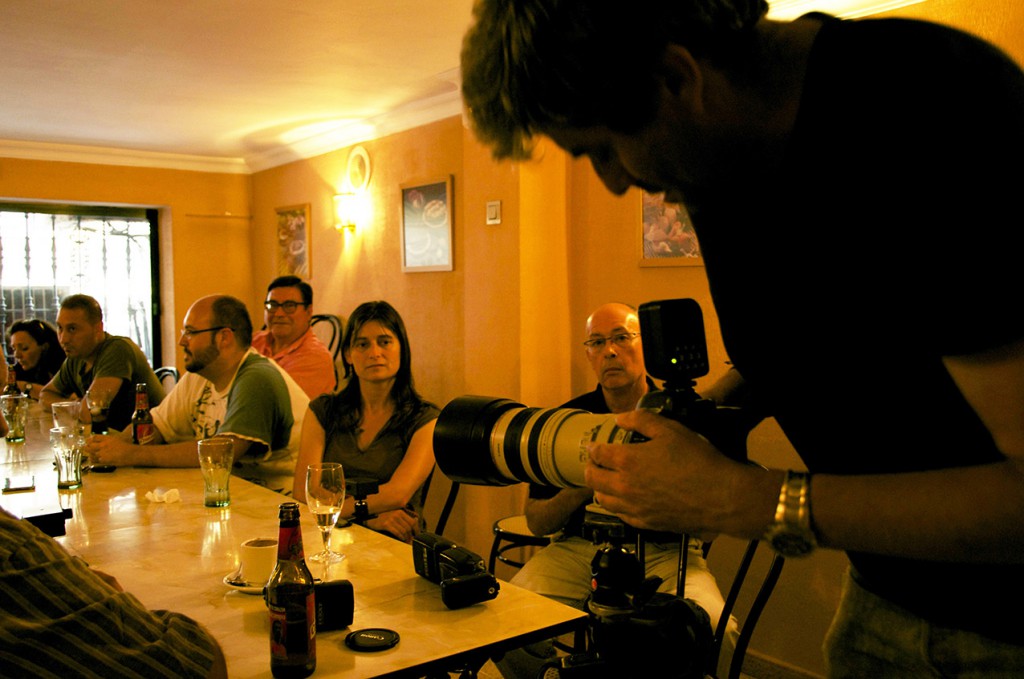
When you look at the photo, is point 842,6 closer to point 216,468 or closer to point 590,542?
point 590,542

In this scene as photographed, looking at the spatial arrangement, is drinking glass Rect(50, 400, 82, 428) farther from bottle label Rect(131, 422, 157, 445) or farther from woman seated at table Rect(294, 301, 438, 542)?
woman seated at table Rect(294, 301, 438, 542)

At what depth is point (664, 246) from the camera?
3.45 meters

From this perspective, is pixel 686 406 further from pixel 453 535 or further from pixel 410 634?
pixel 453 535

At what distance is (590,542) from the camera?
2176 mm

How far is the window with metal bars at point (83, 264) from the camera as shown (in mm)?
6457

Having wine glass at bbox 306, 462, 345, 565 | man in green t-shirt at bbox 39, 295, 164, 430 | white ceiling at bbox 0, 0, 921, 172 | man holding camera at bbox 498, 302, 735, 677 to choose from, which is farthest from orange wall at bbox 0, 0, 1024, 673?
man in green t-shirt at bbox 39, 295, 164, 430

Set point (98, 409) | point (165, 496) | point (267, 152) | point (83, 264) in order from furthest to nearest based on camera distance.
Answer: point (83, 264), point (267, 152), point (98, 409), point (165, 496)

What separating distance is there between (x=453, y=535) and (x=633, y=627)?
3607 millimetres

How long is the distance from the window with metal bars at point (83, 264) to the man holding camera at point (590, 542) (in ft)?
17.1

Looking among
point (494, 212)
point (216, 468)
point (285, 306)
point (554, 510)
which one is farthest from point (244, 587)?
point (285, 306)

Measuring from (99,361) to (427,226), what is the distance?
1870mm

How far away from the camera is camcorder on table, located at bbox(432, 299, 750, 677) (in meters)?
0.83

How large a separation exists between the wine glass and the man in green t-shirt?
9.82 feet

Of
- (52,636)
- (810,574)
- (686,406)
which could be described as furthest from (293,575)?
(810,574)
